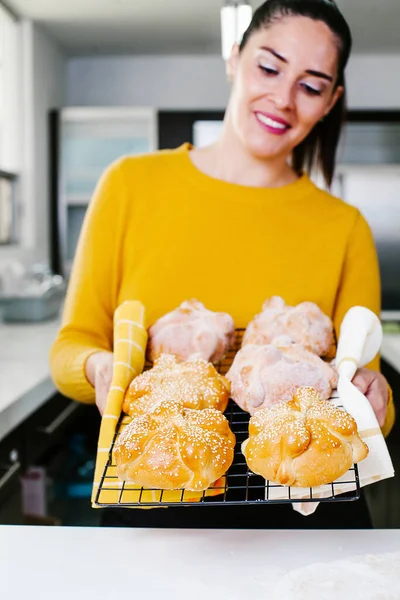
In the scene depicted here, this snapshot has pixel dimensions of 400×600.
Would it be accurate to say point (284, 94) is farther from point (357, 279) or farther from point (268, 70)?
point (357, 279)

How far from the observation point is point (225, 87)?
9.06 feet

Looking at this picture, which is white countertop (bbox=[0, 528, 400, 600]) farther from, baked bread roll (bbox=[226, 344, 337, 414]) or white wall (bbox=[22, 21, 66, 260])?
white wall (bbox=[22, 21, 66, 260])

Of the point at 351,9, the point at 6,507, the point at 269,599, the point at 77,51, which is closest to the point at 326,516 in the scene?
the point at 269,599

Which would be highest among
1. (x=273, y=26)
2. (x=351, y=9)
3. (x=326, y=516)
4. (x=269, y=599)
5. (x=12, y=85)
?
(x=12, y=85)

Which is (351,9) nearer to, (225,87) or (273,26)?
(273,26)

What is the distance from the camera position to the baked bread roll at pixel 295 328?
0.78 meters

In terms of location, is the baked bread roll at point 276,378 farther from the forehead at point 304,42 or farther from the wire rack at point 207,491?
the forehead at point 304,42

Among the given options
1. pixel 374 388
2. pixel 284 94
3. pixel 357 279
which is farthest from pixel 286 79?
pixel 374 388

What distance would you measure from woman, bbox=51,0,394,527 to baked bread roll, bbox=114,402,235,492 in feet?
0.94

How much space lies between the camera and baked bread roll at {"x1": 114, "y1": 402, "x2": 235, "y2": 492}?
0.53 metres

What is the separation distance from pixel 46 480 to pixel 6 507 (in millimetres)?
174

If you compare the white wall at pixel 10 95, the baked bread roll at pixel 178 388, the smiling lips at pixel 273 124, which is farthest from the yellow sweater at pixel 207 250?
the white wall at pixel 10 95

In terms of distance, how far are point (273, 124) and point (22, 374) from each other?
78cm

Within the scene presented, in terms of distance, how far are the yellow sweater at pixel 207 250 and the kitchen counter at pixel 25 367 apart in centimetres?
35
